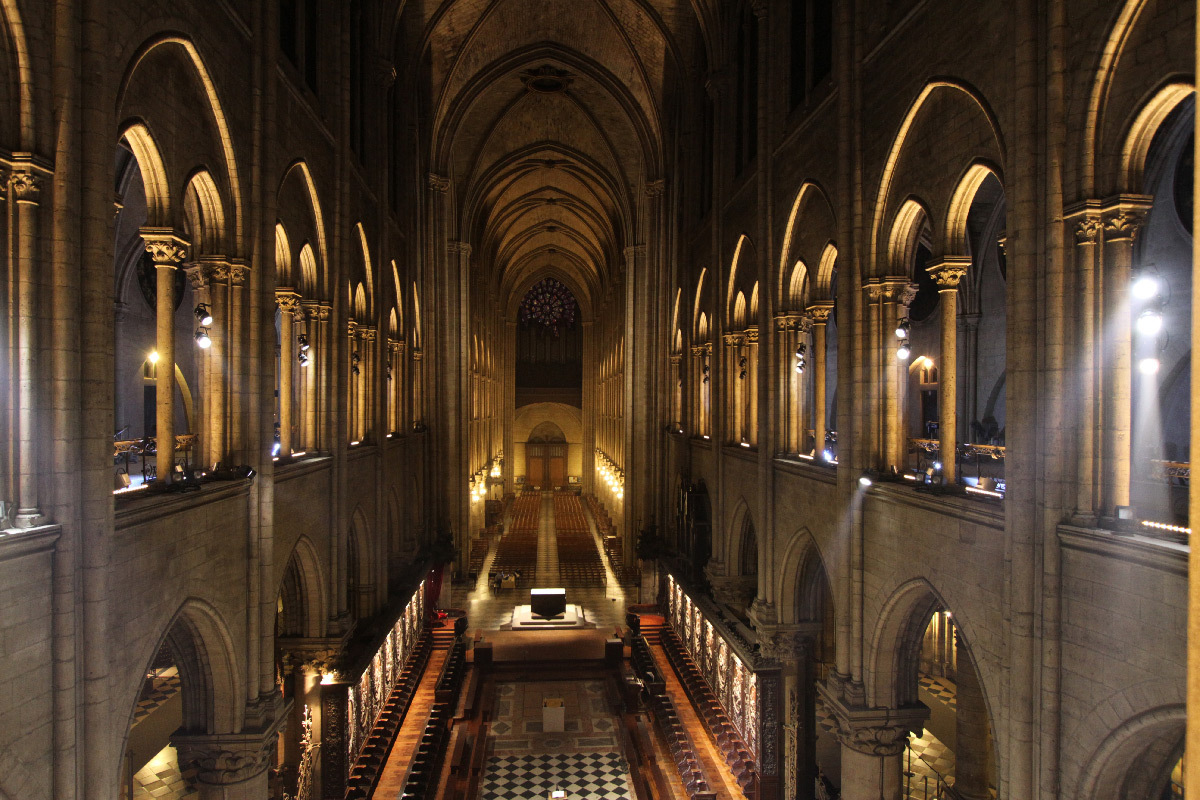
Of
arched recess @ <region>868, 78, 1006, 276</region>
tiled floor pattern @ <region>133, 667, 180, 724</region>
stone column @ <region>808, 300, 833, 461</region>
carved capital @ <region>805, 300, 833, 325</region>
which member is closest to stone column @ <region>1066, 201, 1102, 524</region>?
arched recess @ <region>868, 78, 1006, 276</region>

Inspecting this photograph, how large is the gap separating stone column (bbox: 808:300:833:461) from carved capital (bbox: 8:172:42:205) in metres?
9.84

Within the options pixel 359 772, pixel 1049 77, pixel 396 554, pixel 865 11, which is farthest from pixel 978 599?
pixel 396 554

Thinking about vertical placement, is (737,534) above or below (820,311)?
below

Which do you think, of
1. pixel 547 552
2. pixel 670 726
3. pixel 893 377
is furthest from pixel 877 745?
pixel 547 552

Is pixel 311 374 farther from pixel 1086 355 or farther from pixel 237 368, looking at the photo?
pixel 1086 355

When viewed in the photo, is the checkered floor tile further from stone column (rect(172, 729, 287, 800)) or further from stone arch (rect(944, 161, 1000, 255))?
stone arch (rect(944, 161, 1000, 255))

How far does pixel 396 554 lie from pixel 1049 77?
17.0 metres

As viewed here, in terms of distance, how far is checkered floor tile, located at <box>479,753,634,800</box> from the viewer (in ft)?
45.4

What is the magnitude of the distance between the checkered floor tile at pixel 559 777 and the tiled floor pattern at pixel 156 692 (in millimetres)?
7631

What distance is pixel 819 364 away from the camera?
12523 mm

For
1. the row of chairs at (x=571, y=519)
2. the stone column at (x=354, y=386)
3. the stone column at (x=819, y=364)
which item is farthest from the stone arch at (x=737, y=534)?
the row of chairs at (x=571, y=519)

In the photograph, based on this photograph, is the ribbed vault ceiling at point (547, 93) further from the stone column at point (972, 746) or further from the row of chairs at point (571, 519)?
the stone column at point (972, 746)

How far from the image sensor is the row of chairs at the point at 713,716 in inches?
534

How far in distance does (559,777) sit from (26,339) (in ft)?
40.9
